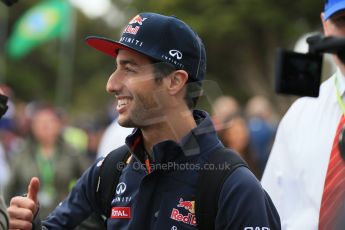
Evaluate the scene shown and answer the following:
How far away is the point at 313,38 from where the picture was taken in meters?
2.66

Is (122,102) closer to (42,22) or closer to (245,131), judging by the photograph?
(245,131)

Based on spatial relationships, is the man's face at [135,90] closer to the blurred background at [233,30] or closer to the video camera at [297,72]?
the video camera at [297,72]

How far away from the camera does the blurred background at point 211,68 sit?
8.96 m

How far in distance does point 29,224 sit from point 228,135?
3.77m

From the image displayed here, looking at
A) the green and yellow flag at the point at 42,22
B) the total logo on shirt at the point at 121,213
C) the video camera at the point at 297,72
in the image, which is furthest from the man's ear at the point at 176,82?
the green and yellow flag at the point at 42,22

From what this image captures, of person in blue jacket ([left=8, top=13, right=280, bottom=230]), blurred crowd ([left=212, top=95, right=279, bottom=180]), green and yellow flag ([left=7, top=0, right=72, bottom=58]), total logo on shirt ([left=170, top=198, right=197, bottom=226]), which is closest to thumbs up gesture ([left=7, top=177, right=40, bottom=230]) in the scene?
person in blue jacket ([left=8, top=13, right=280, bottom=230])

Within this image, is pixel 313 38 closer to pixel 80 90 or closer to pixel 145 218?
pixel 145 218

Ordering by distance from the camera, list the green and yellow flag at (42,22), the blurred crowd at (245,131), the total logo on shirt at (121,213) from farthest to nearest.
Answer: the green and yellow flag at (42,22) < the blurred crowd at (245,131) < the total logo on shirt at (121,213)

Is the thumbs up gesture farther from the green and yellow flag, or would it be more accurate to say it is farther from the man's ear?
the green and yellow flag

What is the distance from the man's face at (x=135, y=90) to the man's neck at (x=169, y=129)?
0.04m

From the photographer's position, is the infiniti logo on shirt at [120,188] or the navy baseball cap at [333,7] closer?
the infiniti logo on shirt at [120,188]

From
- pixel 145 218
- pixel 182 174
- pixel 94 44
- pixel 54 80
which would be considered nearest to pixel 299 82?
pixel 182 174

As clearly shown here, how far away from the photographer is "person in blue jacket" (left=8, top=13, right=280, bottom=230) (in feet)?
10.9

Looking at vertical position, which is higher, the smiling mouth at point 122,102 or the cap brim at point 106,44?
Result: the cap brim at point 106,44
